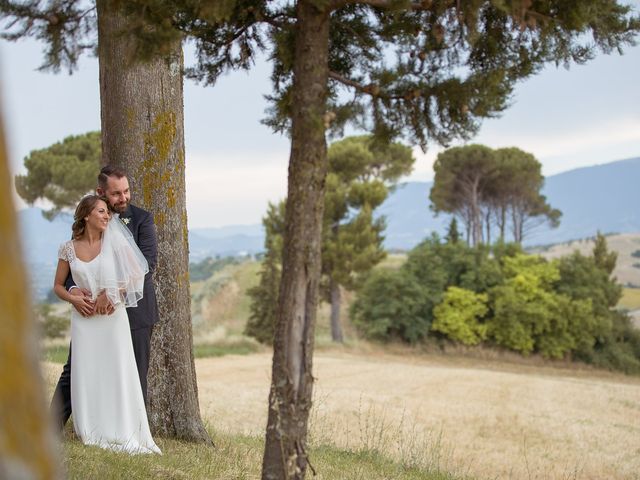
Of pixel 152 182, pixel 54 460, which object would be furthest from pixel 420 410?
pixel 54 460

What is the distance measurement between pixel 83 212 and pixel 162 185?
908mm

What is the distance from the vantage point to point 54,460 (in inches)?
52.0

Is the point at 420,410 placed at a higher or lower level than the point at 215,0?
lower

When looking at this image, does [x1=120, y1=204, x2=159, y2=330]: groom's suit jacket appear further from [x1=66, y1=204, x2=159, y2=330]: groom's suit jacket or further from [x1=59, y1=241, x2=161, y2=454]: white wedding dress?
[x1=59, y1=241, x2=161, y2=454]: white wedding dress

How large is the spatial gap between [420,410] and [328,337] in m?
25.4

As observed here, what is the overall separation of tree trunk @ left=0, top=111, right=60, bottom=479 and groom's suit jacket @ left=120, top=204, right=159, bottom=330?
4.75 meters

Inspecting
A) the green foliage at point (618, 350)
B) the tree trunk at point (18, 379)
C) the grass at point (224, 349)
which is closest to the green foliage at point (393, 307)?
the grass at point (224, 349)

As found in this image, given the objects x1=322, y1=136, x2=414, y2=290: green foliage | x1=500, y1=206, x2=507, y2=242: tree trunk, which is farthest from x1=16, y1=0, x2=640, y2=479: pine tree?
x1=500, y1=206, x2=507, y2=242: tree trunk

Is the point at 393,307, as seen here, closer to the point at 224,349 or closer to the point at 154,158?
the point at 224,349

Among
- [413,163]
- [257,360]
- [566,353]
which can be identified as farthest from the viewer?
[413,163]

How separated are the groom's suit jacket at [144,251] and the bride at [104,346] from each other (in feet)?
0.34

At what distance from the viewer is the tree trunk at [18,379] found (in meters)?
1.27

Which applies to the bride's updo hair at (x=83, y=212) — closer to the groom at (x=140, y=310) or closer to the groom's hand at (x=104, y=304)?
the groom at (x=140, y=310)

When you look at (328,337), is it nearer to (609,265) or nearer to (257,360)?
(257,360)
